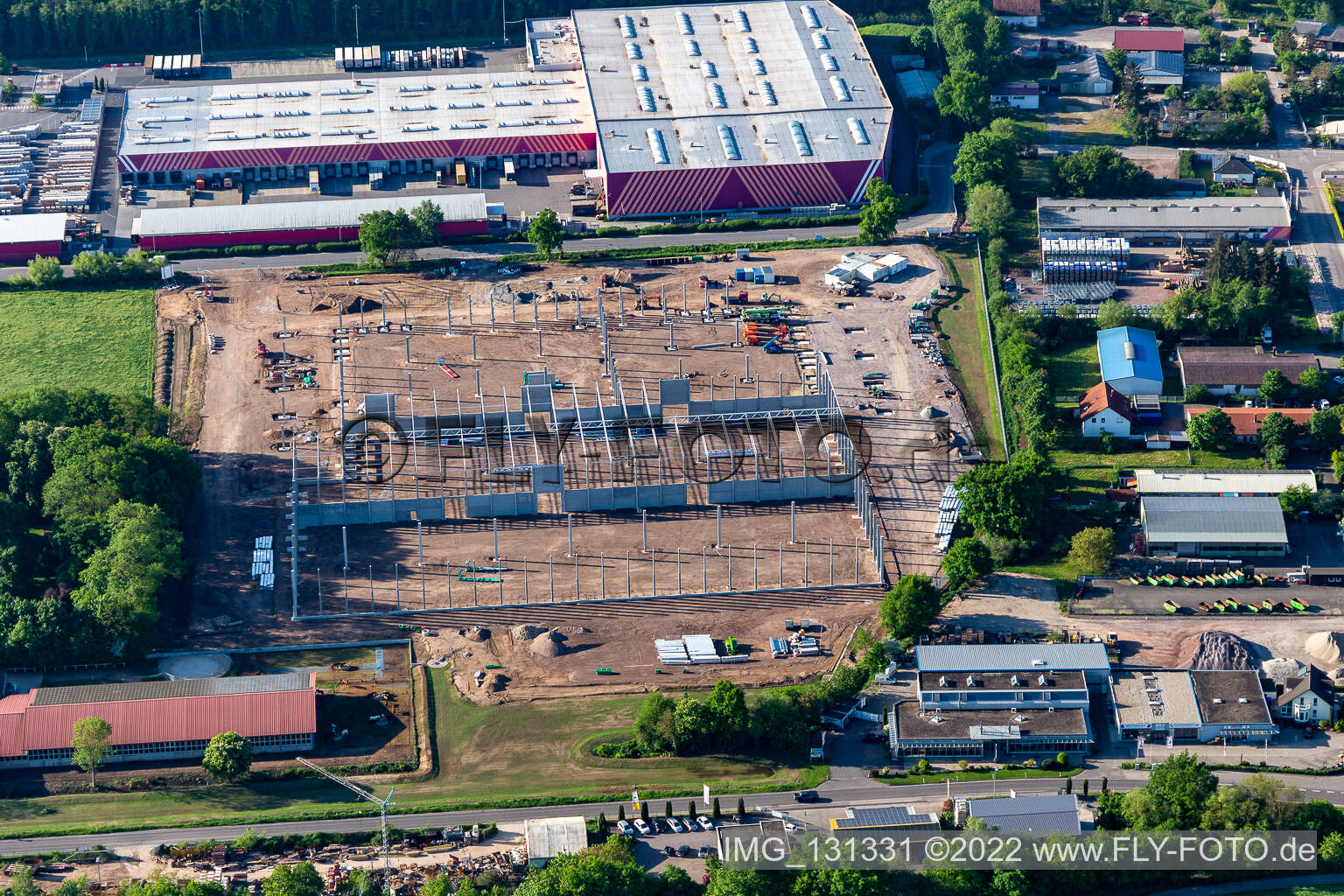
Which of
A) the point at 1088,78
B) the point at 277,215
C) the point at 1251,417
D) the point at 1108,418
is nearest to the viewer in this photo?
the point at 1251,417

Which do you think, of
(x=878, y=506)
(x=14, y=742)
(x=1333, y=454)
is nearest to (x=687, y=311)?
(x=878, y=506)

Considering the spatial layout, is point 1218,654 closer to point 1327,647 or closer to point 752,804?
point 1327,647

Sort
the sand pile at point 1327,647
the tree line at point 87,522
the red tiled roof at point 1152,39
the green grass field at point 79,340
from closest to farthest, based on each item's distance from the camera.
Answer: the tree line at point 87,522 < the sand pile at point 1327,647 < the green grass field at point 79,340 < the red tiled roof at point 1152,39

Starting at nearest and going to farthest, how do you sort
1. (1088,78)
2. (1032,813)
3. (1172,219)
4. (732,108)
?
(1032,813) < (1172,219) < (732,108) < (1088,78)

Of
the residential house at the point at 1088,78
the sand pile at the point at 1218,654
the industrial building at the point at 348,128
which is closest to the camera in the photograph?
the sand pile at the point at 1218,654

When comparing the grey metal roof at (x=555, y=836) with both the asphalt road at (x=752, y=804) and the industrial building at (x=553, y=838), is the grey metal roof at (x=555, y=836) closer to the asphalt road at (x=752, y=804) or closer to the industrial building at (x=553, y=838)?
the industrial building at (x=553, y=838)

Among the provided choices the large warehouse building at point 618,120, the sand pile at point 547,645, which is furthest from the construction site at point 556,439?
the large warehouse building at point 618,120

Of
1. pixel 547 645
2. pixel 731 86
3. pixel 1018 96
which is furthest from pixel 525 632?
pixel 1018 96
